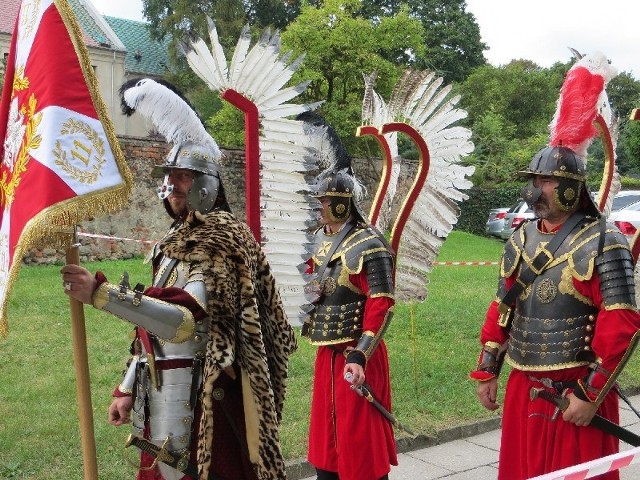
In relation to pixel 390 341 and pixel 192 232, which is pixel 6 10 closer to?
pixel 390 341

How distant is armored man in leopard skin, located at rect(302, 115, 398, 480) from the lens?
4234 millimetres

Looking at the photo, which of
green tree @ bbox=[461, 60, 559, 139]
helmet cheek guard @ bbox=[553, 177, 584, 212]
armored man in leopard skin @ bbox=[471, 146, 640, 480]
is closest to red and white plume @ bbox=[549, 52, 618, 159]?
armored man in leopard skin @ bbox=[471, 146, 640, 480]

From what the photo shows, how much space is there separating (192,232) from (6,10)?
24.8m

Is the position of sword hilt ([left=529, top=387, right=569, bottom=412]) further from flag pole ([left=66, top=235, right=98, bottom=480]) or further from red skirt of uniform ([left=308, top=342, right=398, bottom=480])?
flag pole ([left=66, top=235, right=98, bottom=480])

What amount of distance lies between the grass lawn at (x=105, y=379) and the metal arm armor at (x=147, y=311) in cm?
246

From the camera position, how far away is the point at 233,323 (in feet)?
9.53

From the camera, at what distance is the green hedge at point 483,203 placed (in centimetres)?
2462

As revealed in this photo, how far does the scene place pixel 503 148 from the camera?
88.8 ft

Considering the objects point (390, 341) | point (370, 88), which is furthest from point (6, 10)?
point (370, 88)

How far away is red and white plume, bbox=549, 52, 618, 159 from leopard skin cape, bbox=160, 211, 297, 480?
1.93 m

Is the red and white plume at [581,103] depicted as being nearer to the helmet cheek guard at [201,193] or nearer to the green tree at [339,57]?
the helmet cheek guard at [201,193]

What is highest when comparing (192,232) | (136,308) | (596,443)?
(192,232)

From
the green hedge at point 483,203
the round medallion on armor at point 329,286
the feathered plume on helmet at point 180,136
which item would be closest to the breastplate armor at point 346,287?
the round medallion on armor at point 329,286

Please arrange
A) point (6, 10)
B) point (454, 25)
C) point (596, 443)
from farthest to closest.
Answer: point (454, 25) < point (6, 10) < point (596, 443)
